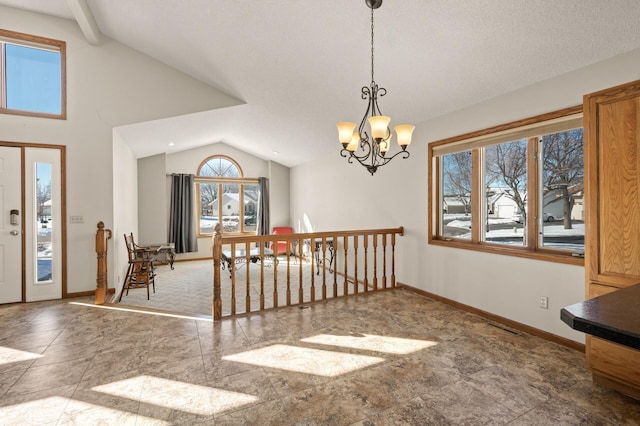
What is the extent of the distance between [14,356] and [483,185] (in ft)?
15.7

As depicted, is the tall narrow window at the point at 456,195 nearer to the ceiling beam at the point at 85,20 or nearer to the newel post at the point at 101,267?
the newel post at the point at 101,267

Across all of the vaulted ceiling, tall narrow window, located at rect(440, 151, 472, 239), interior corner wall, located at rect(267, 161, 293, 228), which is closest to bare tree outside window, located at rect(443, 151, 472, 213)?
tall narrow window, located at rect(440, 151, 472, 239)

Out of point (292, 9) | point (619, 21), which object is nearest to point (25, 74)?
point (292, 9)

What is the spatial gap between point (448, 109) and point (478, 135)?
1.75 feet

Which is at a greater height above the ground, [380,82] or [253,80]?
[253,80]

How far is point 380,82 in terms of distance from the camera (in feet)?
11.8

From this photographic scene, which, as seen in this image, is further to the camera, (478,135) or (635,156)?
(478,135)

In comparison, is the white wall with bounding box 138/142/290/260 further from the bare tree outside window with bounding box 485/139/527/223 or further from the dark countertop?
the dark countertop

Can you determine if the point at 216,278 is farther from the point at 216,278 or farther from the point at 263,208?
the point at 263,208

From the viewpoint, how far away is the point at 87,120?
13.7 feet

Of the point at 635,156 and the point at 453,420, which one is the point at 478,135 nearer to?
the point at 635,156

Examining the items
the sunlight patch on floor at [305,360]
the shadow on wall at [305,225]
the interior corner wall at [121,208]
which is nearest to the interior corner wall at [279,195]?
the shadow on wall at [305,225]

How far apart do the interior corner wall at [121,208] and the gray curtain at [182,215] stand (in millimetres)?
991

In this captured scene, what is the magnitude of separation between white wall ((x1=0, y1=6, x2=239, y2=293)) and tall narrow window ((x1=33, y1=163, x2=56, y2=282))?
0.70ft
